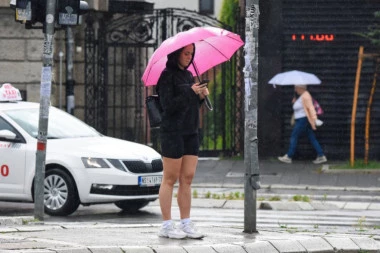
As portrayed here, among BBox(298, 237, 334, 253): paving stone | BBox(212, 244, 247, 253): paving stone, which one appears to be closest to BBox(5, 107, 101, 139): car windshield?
BBox(298, 237, 334, 253): paving stone

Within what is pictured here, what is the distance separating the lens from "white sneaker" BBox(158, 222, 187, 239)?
12.4 metres

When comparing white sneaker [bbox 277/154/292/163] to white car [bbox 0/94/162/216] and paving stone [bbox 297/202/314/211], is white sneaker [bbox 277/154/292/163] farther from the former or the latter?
white car [bbox 0/94/162/216]

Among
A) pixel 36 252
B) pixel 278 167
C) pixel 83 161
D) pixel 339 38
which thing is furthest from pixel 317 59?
pixel 36 252

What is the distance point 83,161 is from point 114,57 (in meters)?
12.0

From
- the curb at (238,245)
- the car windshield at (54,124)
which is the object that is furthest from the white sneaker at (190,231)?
the car windshield at (54,124)

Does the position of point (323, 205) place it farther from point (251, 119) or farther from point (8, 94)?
point (251, 119)

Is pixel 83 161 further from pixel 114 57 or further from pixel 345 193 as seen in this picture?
A: pixel 114 57

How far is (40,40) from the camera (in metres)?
28.8

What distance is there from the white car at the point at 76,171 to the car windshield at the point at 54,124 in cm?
3

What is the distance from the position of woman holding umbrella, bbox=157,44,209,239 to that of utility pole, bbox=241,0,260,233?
2.59 feet

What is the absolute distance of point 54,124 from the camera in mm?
18906

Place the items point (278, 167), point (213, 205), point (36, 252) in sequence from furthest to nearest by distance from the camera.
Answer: point (278, 167) → point (213, 205) → point (36, 252)

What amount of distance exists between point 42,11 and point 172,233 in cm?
423

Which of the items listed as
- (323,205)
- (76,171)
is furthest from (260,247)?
(323,205)
